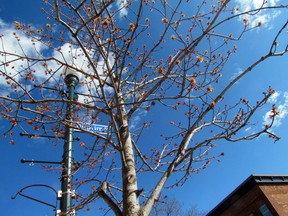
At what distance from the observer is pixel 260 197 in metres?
17.9

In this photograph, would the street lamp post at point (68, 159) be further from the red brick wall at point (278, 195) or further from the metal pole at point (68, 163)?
the red brick wall at point (278, 195)

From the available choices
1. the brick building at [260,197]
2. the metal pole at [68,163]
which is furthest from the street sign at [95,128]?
the brick building at [260,197]

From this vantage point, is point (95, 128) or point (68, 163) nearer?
point (68, 163)

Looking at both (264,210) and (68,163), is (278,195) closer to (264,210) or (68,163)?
(264,210)

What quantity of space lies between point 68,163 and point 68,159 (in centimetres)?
10

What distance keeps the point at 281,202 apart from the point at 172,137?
1568cm

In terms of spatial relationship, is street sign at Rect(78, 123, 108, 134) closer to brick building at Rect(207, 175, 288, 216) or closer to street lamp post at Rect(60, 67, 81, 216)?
street lamp post at Rect(60, 67, 81, 216)

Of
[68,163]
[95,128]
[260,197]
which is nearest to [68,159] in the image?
[68,163]

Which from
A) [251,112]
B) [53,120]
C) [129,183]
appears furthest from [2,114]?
[251,112]

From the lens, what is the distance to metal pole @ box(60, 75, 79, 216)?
4.72 m

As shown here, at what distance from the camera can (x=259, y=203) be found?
18.0 m

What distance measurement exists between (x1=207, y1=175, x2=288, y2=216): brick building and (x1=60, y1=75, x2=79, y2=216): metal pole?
15.6m

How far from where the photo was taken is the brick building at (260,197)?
57.1ft

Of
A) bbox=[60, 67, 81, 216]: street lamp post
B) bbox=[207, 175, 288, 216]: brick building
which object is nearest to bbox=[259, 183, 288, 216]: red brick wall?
bbox=[207, 175, 288, 216]: brick building
